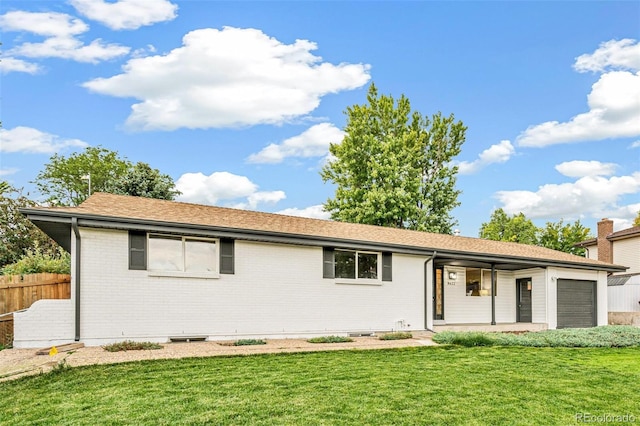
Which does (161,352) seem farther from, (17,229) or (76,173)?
(76,173)

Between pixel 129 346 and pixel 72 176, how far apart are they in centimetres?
3533

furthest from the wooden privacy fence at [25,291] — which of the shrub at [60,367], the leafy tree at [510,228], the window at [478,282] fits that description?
the leafy tree at [510,228]

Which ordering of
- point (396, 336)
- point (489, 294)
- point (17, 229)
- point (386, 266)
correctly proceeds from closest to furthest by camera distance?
1. point (396, 336)
2. point (386, 266)
3. point (489, 294)
4. point (17, 229)

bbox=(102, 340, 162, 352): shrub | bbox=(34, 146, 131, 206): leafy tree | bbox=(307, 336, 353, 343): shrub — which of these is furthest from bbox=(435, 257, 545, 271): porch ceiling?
bbox=(34, 146, 131, 206): leafy tree

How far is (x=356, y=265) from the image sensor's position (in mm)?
15180

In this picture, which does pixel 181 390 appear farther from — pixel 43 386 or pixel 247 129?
pixel 247 129

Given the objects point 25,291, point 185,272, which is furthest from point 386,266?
point 25,291

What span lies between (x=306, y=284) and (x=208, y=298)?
2941 mm

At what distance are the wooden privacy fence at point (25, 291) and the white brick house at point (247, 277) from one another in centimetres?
139

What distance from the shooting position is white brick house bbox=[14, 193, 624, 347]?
36.9ft

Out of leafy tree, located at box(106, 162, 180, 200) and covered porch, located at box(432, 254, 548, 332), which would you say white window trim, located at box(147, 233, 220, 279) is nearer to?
covered porch, located at box(432, 254, 548, 332)

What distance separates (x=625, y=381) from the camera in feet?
27.5

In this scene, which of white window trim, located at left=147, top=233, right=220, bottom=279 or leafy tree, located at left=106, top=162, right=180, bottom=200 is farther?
leafy tree, located at left=106, top=162, right=180, bottom=200

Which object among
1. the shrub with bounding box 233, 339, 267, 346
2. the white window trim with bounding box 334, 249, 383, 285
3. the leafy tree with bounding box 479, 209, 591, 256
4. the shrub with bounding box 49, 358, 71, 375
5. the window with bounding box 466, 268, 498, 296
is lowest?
the shrub with bounding box 233, 339, 267, 346
